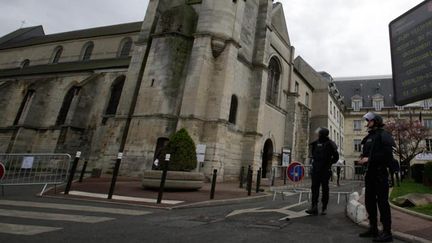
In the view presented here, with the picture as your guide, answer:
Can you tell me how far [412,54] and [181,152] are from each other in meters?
8.09

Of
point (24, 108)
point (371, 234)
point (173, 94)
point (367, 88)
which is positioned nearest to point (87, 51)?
point (24, 108)

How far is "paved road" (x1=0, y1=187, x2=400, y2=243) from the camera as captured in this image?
3422 mm

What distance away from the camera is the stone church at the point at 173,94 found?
15555 mm

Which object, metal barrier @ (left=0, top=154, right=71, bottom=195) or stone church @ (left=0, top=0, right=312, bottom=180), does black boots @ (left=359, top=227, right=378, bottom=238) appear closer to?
metal barrier @ (left=0, top=154, right=71, bottom=195)

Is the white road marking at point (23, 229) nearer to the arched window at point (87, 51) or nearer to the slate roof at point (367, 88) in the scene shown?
the arched window at point (87, 51)

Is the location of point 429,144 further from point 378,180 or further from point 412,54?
point 378,180

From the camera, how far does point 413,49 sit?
391cm

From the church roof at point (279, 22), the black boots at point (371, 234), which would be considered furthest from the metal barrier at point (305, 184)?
the church roof at point (279, 22)

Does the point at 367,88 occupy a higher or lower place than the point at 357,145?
higher

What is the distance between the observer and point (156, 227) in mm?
4105

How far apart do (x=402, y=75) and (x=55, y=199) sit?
25.6 ft

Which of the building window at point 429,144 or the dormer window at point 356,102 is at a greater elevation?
the dormer window at point 356,102

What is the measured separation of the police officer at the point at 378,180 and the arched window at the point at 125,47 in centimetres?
2563

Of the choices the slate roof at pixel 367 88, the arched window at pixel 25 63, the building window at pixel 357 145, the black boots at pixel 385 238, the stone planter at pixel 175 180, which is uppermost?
the slate roof at pixel 367 88
